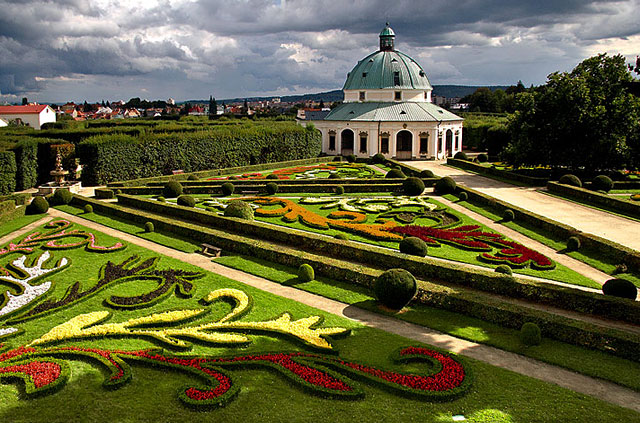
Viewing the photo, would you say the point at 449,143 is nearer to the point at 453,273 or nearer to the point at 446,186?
the point at 446,186

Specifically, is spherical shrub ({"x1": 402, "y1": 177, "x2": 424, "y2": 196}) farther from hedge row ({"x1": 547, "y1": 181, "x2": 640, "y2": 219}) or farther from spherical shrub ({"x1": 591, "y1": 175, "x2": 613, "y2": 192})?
spherical shrub ({"x1": 591, "y1": 175, "x2": 613, "y2": 192})

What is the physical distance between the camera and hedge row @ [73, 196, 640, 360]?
1223cm

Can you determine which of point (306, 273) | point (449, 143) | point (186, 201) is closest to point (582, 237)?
point (306, 273)

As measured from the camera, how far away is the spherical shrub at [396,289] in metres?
14.4

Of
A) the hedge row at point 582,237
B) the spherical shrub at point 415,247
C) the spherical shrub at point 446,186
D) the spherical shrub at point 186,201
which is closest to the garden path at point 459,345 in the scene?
the spherical shrub at point 415,247

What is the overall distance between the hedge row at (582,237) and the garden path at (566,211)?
1.92 m

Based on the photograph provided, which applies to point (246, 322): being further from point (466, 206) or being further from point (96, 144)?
point (96, 144)

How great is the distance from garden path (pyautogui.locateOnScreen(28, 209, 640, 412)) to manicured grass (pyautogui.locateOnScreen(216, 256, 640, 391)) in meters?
0.21

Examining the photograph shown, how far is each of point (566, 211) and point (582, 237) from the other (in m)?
8.09

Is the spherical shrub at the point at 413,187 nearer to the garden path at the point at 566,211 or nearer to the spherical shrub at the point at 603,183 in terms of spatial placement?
the garden path at the point at 566,211

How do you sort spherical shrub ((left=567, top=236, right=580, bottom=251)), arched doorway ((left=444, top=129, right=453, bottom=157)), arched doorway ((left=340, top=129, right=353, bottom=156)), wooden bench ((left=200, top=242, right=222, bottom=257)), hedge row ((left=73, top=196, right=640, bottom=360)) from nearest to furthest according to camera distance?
hedge row ((left=73, top=196, right=640, bottom=360)) → wooden bench ((left=200, top=242, right=222, bottom=257)) → spherical shrub ((left=567, top=236, right=580, bottom=251)) → arched doorway ((left=444, top=129, right=453, bottom=157)) → arched doorway ((left=340, top=129, right=353, bottom=156))

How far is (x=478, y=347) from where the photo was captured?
12555mm

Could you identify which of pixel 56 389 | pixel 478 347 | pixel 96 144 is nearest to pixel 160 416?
pixel 56 389

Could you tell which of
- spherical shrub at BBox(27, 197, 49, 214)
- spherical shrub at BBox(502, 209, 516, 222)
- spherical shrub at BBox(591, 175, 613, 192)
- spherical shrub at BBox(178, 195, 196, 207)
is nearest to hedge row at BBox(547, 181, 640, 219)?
spherical shrub at BBox(591, 175, 613, 192)
